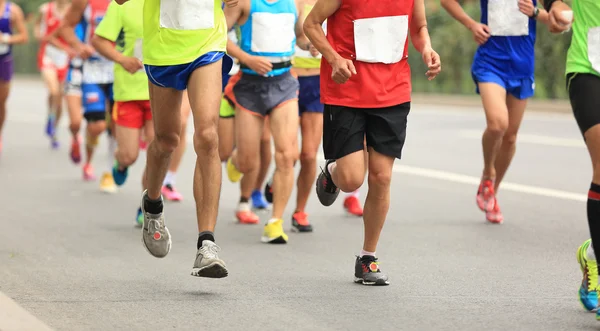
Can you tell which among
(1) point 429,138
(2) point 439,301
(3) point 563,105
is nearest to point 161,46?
(2) point 439,301

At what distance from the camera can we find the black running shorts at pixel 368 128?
7.56m

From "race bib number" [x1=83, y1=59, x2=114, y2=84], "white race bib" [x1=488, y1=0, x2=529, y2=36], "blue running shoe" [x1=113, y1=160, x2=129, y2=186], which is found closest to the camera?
"white race bib" [x1=488, y1=0, x2=529, y2=36]

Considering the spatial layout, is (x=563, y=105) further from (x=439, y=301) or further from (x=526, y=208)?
(x=439, y=301)

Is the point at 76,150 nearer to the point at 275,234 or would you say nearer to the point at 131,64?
the point at 131,64

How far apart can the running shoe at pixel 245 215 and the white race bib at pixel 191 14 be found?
3636 millimetres

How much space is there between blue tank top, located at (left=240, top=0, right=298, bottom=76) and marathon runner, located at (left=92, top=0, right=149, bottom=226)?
113cm

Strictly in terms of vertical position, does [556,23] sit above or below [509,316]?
above

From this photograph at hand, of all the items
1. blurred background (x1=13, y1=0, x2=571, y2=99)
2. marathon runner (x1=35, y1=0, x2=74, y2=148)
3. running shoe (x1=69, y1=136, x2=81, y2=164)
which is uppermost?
running shoe (x1=69, y1=136, x2=81, y2=164)

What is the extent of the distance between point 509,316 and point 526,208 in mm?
5121

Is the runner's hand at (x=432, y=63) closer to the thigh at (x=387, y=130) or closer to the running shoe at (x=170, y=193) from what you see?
the thigh at (x=387, y=130)

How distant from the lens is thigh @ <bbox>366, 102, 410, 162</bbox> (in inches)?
297

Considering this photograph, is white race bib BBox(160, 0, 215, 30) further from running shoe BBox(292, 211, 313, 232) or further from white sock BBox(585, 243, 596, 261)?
running shoe BBox(292, 211, 313, 232)

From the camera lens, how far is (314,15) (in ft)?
25.0

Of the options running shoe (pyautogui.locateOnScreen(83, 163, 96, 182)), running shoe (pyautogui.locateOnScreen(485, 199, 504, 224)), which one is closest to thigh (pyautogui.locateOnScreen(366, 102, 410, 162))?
running shoe (pyautogui.locateOnScreen(485, 199, 504, 224))
